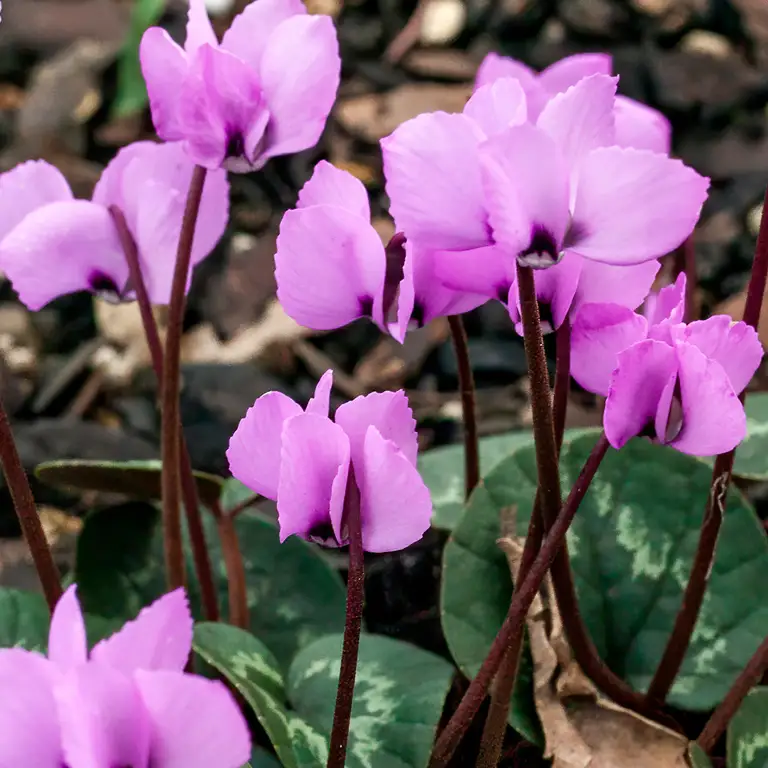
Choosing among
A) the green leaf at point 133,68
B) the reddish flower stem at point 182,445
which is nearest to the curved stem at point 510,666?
the reddish flower stem at point 182,445

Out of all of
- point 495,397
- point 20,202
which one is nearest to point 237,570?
point 20,202

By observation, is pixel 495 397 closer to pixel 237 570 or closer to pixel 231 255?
pixel 231 255

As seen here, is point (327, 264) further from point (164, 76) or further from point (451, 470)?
point (451, 470)

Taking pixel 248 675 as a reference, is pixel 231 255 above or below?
below

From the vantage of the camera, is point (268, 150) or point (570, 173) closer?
point (570, 173)

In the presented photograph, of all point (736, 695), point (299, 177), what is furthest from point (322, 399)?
point (299, 177)

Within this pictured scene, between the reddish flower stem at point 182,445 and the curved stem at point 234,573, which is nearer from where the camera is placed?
the reddish flower stem at point 182,445

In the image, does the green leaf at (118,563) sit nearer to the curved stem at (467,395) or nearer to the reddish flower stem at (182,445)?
the reddish flower stem at (182,445)
